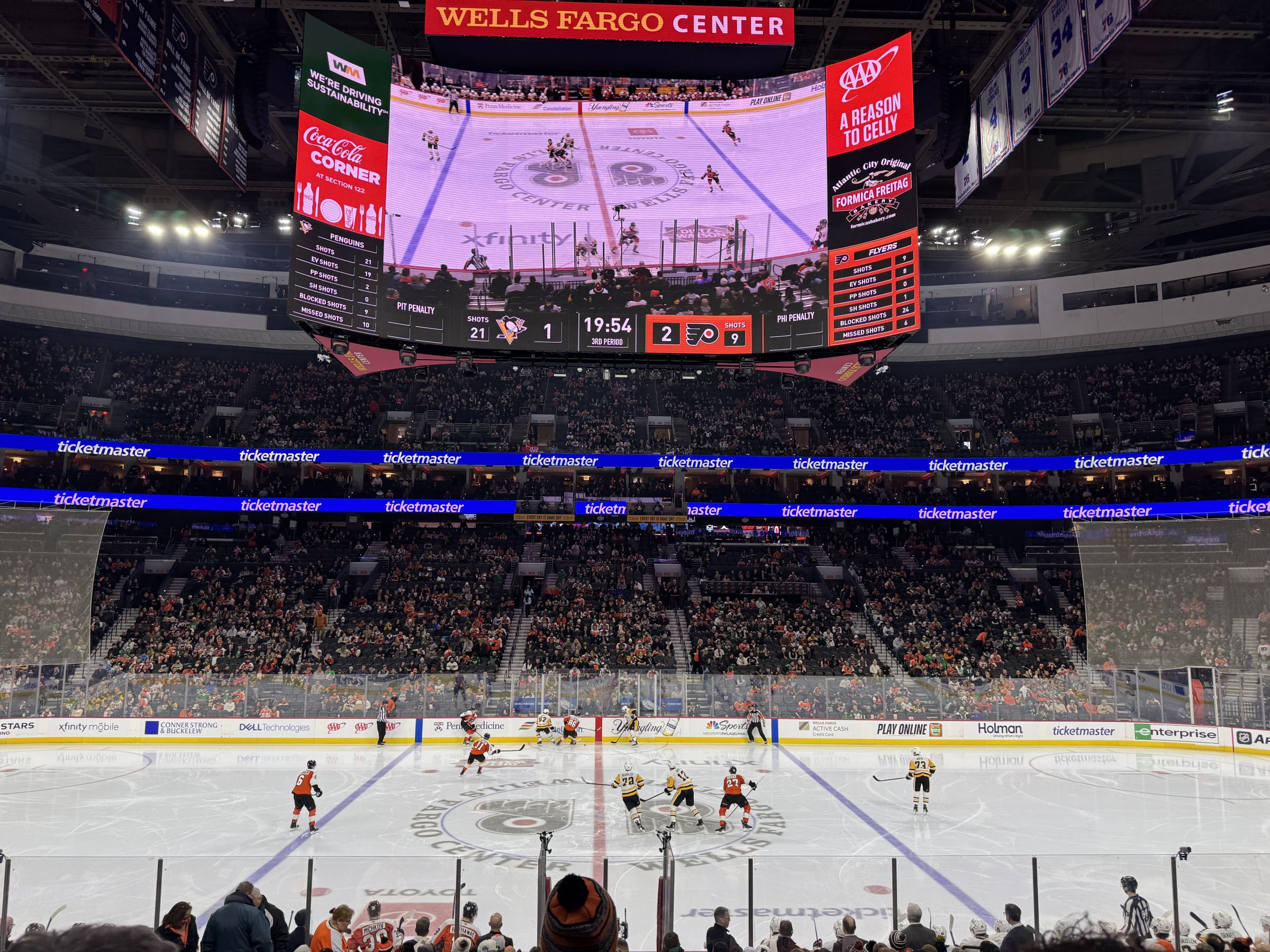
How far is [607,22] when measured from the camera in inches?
579

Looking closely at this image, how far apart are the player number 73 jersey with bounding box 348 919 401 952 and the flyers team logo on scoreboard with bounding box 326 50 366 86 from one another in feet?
43.7

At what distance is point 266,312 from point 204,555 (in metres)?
13.0

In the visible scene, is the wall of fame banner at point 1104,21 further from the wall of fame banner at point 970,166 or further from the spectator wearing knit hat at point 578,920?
the spectator wearing knit hat at point 578,920

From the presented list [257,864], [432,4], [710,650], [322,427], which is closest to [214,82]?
[432,4]

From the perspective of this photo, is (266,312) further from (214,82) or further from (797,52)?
(797,52)

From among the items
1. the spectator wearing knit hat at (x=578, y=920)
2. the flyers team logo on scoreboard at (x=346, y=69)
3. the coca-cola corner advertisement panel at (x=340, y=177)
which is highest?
the flyers team logo on scoreboard at (x=346, y=69)

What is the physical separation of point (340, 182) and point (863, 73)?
30.6ft

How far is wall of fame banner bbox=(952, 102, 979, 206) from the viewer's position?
59.3 feet

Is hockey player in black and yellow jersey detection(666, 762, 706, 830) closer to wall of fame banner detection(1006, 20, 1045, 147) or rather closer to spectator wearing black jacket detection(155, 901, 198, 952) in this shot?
spectator wearing black jacket detection(155, 901, 198, 952)

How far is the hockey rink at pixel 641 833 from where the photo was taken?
840 centimetres

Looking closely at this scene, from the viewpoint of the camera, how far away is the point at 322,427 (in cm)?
4006

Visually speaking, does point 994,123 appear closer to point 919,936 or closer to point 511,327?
point 511,327

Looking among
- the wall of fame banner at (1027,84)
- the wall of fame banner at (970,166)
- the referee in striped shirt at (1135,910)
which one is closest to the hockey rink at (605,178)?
the wall of fame banner at (1027,84)

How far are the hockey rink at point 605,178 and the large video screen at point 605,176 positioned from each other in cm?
2
